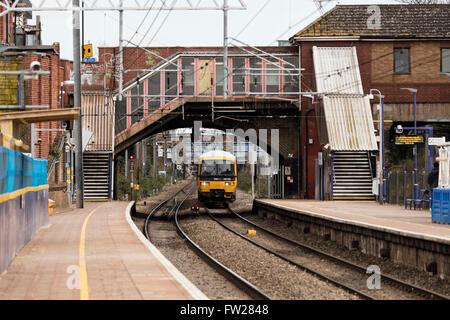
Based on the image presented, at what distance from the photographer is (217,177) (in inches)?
1597

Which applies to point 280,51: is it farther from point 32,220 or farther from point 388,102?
point 32,220

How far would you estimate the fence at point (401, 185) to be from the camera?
99.6ft

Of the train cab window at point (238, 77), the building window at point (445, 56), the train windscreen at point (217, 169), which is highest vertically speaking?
the building window at point (445, 56)

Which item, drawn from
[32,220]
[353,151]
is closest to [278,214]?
[353,151]

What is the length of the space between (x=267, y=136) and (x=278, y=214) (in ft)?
45.0

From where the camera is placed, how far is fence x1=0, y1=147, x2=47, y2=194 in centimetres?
1168

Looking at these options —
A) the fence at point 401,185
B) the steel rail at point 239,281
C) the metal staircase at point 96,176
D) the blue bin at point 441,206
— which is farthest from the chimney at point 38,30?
the blue bin at point 441,206

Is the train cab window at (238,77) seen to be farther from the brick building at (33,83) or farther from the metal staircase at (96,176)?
the brick building at (33,83)

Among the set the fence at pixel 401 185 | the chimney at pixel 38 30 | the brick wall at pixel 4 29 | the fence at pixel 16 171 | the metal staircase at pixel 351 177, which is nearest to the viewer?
the fence at pixel 16 171

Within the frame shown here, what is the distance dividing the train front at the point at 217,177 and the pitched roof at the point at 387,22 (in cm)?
868

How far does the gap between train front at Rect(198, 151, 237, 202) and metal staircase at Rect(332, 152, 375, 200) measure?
5922 millimetres

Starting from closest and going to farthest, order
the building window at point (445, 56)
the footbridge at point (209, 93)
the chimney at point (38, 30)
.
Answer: the footbridge at point (209, 93) → the building window at point (445, 56) → the chimney at point (38, 30)

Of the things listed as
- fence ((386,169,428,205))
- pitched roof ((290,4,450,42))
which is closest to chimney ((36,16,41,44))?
pitched roof ((290,4,450,42))
